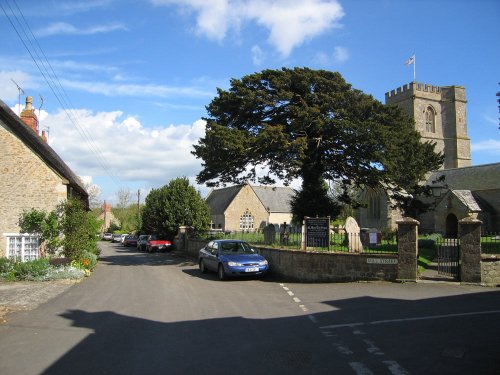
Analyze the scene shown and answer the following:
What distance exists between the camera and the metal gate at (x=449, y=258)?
13883 millimetres

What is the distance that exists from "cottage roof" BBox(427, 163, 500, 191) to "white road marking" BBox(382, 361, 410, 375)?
42670 mm

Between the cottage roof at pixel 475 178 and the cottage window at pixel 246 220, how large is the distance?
91.3 feet

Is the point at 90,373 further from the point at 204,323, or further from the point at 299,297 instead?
the point at 299,297

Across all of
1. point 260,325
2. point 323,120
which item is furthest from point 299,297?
point 323,120

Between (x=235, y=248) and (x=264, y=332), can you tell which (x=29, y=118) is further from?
(x=264, y=332)

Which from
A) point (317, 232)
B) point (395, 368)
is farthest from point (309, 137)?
point (395, 368)

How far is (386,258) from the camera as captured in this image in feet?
46.8

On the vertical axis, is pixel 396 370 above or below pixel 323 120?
below

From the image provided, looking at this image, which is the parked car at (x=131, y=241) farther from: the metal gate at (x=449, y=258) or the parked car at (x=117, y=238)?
the metal gate at (x=449, y=258)

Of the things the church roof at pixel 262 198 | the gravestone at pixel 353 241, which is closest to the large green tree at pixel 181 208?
the gravestone at pixel 353 241

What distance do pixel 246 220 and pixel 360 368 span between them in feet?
203

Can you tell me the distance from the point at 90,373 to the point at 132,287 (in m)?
9.75

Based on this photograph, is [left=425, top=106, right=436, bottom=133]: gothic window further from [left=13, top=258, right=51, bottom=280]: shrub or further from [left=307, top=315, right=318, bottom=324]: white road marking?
[left=307, top=315, right=318, bottom=324]: white road marking

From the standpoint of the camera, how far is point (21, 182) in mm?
20438
